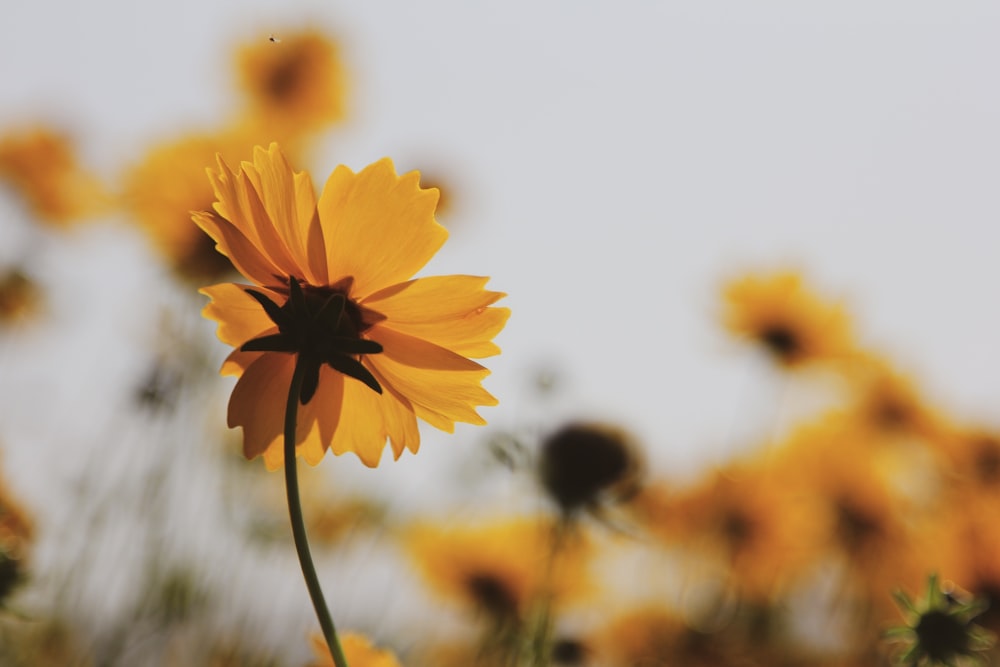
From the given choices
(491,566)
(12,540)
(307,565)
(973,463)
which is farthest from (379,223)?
(973,463)

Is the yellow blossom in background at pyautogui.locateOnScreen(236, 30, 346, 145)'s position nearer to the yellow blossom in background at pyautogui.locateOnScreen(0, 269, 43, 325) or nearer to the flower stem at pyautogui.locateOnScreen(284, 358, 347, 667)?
the yellow blossom in background at pyautogui.locateOnScreen(0, 269, 43, 325)

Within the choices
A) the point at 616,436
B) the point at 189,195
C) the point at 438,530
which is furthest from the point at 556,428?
the point at 189,195

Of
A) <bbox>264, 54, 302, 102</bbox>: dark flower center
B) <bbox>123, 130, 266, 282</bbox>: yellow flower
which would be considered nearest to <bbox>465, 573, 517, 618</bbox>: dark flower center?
<bbox>123, 130, 266, 282</bbox>: yellow flower

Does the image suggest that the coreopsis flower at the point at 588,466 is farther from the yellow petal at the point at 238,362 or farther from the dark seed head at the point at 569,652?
the yellow petal at the point at 238,362

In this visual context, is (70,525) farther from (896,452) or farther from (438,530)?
(896,452)

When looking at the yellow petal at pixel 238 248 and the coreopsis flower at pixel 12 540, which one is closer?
the yellow petal at pixel 238 248

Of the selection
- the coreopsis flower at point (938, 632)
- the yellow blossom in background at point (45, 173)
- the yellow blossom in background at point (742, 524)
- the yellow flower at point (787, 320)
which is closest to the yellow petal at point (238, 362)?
the coreopsis flower at point (938, 632)
